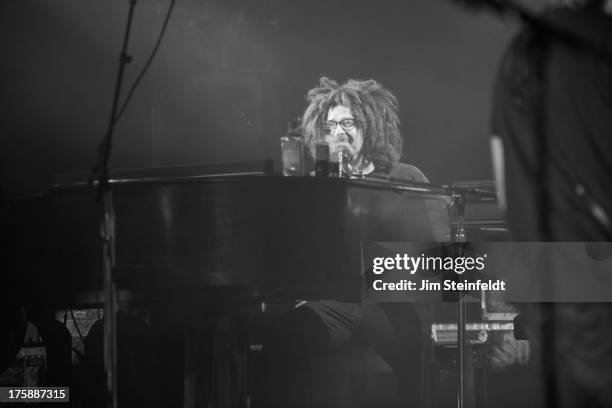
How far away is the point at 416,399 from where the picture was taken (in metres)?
4.73

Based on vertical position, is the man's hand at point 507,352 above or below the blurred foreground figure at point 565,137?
below

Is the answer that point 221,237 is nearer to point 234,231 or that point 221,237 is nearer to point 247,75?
point 234,231

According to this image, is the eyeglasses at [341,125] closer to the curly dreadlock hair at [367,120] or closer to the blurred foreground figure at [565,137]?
the curly dreadlock hair at [367,120]

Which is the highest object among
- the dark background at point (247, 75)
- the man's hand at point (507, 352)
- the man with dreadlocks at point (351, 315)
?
the dark background at point (247, 75)

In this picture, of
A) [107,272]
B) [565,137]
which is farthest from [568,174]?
[107,272]

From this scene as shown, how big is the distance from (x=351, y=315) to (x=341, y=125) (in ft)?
3.93

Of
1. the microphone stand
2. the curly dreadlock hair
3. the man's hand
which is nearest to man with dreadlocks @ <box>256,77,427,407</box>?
the curly dreadlock hair

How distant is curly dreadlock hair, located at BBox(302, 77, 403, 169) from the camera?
503 centimetres

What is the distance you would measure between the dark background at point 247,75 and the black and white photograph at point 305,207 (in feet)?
0.05

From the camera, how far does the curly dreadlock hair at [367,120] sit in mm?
5027

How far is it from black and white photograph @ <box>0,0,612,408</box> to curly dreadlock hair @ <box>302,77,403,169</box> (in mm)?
16

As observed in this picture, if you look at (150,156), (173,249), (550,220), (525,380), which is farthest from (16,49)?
(550,220)

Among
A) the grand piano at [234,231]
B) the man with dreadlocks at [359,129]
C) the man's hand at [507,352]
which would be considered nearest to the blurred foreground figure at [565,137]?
the grand piano at [234,231]

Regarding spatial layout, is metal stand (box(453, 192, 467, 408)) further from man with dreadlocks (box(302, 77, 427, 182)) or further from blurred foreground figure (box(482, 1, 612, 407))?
blurred foreground figure (box(482, 1, 612, 407))
